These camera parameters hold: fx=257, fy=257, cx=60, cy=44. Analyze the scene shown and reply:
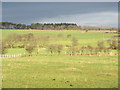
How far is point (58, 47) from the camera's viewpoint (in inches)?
2766

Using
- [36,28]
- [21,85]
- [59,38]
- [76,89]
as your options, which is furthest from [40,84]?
[36,28]

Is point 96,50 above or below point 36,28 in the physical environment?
below

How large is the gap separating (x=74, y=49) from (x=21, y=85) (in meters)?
54.8

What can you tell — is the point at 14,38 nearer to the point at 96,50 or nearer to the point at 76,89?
the point at 96,50

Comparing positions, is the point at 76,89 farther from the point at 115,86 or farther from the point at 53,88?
the point at 115,86

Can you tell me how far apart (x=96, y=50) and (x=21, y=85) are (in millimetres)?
56452

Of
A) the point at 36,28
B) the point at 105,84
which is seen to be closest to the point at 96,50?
the point at 105,84

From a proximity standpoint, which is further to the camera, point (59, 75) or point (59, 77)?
point (59, 75)

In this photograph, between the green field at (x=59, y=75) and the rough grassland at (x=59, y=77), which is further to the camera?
the green field at (x=59, y=75)

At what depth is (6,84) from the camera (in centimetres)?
1667

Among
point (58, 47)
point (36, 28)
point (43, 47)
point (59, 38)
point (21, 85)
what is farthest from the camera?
point (36, 28)

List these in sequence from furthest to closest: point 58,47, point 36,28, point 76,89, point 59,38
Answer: point 36,28
point 59,38
point 58,47
point 76,89

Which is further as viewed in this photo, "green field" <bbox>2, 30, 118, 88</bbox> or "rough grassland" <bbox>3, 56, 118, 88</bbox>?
"green field" <bbox>2, 30, 118, 88</bbox>

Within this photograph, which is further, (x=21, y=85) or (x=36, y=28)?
(x=36, y=28)
